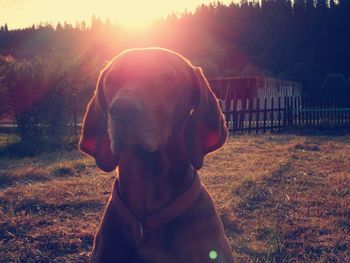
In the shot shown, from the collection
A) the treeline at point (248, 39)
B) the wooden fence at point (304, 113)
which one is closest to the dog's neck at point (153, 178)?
the wooden fence at point (304, 113)

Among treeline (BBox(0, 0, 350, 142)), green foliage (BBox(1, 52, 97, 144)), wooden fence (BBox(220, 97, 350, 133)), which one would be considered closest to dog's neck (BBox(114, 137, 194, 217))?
green foliage (BBox(1, 52, 97, 144))

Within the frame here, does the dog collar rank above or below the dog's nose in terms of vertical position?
below

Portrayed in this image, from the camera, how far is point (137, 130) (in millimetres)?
2576

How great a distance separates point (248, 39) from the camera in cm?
7956

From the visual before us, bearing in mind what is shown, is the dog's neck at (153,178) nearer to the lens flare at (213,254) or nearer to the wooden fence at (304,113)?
the lens flare at (213,254)

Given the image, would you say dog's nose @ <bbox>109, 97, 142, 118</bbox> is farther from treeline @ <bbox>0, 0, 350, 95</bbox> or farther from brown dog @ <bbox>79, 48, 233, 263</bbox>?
treeline @ <bbox>0, 0, 350, 95</bbox>

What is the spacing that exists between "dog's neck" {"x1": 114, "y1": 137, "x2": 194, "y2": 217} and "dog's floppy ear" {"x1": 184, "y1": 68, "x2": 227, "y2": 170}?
0.07m

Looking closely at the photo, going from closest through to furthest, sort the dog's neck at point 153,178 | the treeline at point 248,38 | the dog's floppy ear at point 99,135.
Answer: the dog's neck at point 153,178, the dog's floppy ear at point 99,135, the treeline at point 248,38

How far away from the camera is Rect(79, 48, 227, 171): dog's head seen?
8.70 feet

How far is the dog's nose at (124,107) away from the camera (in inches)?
97.9

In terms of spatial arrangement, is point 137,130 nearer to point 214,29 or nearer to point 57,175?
point 57,175

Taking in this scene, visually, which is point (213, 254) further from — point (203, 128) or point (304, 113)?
point (304, 113)

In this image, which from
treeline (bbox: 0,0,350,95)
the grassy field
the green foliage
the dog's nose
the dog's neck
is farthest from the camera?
treeline (bbox: 0,0,350,95)

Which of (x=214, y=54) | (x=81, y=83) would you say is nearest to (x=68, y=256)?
(x=81, y=83)
